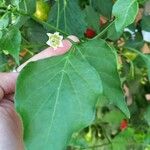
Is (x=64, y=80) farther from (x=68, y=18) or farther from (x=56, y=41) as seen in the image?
(x=68, y=18)

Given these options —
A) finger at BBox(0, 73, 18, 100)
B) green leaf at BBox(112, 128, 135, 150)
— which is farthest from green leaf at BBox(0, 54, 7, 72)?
green leaf at BBox(112, 128, 135, 150)

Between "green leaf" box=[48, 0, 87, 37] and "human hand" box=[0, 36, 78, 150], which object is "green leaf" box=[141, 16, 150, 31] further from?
"human hand" box=[0, 36, 78, 150]

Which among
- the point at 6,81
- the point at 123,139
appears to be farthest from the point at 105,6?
the point at 123,139

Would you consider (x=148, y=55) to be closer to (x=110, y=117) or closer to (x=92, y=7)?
(x=92, y=7)

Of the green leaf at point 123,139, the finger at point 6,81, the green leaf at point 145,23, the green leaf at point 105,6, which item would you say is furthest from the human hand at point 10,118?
the green leaf at point 123,139

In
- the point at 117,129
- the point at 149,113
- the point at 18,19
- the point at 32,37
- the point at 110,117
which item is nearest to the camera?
the point at 18,19

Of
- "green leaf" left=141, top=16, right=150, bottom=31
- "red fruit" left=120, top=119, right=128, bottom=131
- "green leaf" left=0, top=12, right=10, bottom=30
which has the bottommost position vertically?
"red fruit" left=120, top=119, right=128, bottom=131

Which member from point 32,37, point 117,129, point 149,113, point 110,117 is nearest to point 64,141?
point 32,37
